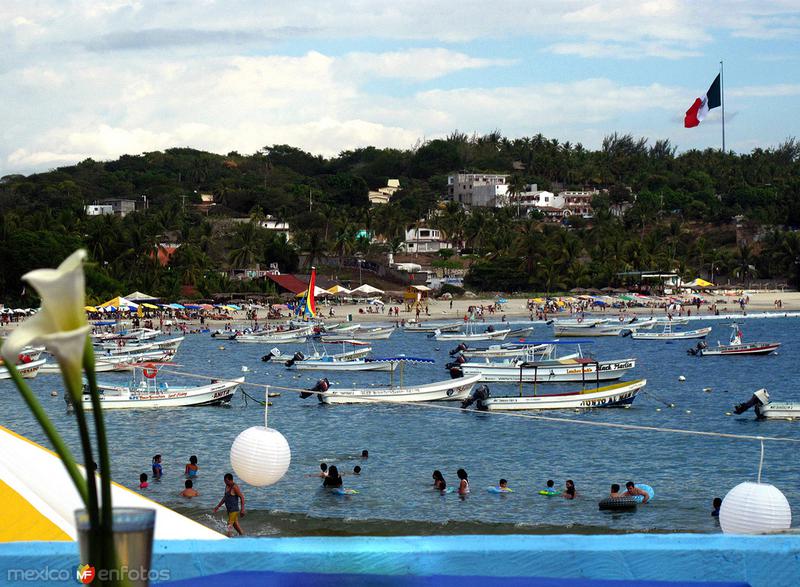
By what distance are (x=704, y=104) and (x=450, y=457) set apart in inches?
1202

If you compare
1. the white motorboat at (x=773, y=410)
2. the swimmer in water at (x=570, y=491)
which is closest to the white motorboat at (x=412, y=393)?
the white motorboat at (x=773, y=410)

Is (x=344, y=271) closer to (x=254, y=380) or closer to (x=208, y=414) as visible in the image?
(x=254, y=380)

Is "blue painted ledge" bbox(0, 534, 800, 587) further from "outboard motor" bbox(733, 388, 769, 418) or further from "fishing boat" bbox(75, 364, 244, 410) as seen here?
"outboard motor" bbox(733, 388, 769, 418)

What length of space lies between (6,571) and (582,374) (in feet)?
146

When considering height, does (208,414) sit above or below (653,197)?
below

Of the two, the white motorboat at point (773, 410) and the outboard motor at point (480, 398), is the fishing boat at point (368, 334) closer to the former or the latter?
the outboard motor at point (480, 398)

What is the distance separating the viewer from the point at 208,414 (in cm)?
3834

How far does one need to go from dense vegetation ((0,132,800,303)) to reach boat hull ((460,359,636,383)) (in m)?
49.5

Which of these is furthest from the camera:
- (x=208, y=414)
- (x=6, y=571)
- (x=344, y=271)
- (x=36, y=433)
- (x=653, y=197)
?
(x=653, y=197)

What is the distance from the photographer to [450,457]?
3083cm

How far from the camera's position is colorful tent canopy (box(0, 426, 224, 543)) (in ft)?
22.1

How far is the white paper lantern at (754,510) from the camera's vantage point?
9727 mm

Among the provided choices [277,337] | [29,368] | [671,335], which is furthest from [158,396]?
[671,335]

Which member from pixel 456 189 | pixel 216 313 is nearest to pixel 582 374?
pixel 216 313
